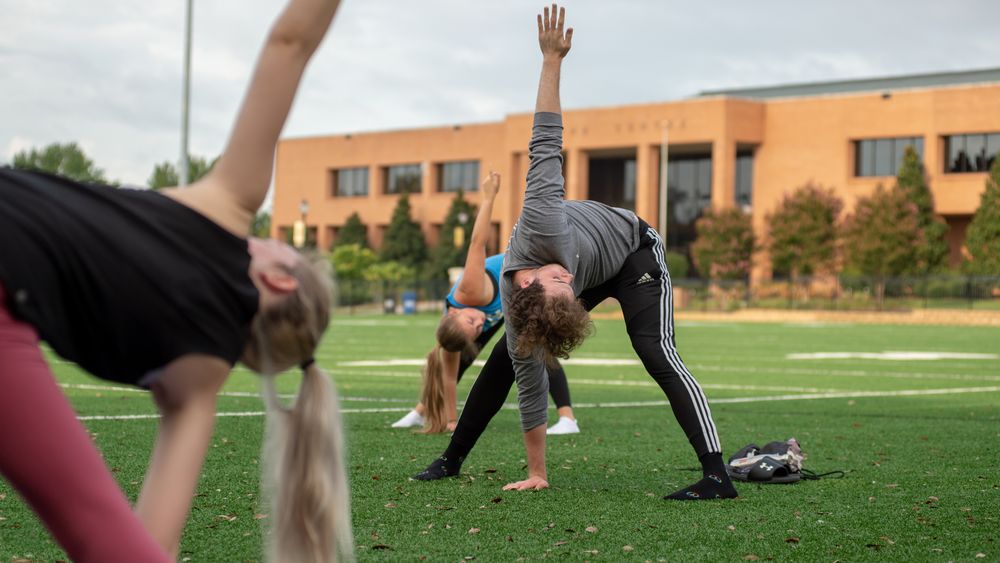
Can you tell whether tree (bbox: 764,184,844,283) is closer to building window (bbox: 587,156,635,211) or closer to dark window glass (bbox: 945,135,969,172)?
dark window glass (bbox: 945,135,969,172)

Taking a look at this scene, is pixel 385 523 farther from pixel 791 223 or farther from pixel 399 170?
pixel 399 170

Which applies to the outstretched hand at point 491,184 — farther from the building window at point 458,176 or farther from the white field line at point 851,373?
the building window at point 458,176

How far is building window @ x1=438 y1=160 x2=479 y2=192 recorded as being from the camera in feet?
253

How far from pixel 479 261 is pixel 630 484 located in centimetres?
194

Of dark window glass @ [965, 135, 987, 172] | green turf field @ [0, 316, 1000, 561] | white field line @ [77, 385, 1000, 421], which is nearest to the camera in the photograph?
green turf field @ [0, 316, 1000, 561]

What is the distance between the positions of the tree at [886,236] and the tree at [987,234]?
226 centimetres

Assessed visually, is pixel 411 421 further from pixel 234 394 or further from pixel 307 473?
pixel 307 473

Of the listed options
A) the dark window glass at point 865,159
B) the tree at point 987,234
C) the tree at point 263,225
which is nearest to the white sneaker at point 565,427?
the tree at point 987,234

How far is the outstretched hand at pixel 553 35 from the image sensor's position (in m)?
5.19

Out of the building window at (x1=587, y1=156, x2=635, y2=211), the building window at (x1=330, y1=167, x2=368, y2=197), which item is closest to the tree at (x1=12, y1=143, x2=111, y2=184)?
the building window at (x1=330, y1=167, x2=368, y2=197)

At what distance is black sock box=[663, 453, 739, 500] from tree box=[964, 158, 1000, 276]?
51508mm

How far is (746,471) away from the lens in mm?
6684

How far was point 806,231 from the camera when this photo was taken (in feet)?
190

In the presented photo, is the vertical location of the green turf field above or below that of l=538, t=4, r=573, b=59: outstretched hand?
below
